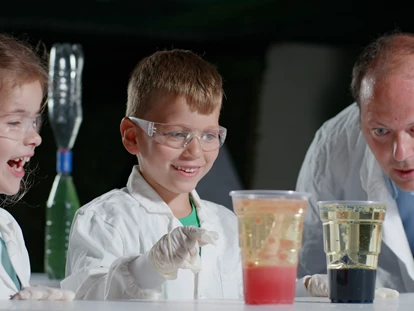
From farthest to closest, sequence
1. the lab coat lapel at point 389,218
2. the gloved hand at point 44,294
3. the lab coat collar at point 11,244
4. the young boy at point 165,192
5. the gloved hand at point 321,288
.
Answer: the lab coat lapel at point 389,218
the young boy at point 165,192
the lab coat collar at point 11,244
the gloved hand at point 321,288
the gloved hand at point 44,294

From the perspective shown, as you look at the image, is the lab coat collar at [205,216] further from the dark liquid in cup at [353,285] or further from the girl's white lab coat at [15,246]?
the dark liquid in cup at [353,285]

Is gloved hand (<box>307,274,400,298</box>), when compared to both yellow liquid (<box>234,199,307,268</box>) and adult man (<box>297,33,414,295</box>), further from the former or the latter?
yellow liquid (<box>234,199,307,268</box>)

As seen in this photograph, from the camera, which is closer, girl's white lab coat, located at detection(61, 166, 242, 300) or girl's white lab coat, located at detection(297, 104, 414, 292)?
girl's white lab coat, located at detection(61, 166, 242, 300)

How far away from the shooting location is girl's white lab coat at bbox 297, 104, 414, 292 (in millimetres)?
2209

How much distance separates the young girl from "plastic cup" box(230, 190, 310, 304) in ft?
1.73

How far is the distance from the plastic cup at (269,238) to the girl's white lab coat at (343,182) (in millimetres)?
1053

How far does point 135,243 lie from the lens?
175 cm

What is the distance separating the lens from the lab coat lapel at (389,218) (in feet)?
6.93

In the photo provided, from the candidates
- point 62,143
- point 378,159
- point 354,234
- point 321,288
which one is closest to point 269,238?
point 354,234

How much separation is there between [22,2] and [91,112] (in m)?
0.62

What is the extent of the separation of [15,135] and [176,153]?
14.4 inches

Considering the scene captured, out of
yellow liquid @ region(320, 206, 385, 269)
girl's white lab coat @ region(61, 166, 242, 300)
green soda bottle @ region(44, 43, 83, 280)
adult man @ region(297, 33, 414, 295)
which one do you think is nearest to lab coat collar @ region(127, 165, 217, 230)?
girl's white lab coat @ region(61, 166, 242, 300)

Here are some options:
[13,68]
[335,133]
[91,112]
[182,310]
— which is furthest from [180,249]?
[91,112]

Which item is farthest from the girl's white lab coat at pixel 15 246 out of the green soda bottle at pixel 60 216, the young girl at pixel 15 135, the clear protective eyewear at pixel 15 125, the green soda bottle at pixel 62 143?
the green soda bottle at pixel 60 216
